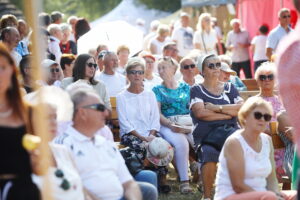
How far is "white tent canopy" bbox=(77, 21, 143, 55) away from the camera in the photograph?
39.4 ft

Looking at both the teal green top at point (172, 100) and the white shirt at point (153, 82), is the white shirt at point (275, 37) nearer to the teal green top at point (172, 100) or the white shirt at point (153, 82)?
the white shirt at point (153, 82)

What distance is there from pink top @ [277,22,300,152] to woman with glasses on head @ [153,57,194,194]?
4.70m

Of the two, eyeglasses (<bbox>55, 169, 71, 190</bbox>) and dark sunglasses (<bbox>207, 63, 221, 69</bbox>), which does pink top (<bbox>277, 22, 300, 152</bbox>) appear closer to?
eyeglasses (<bbox>55, 169, 71, 190</bbox>)

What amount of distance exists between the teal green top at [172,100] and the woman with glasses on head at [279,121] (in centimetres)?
106

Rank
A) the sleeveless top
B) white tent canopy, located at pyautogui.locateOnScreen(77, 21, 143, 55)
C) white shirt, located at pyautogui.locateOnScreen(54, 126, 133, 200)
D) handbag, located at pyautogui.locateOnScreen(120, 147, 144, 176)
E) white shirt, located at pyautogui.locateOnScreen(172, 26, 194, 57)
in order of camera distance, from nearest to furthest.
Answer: white shirt, located at pyautogui.locateOnScreen(54, 126, 133, 200) → the sleeveless top → handbag, located at pyautogui.locateOnScreen(120, 147, 144, 176) → white tent canopy, located at pyautogui.locateOnScreen(77, 21, 143, 55) → white shirt, located at pyautogui.locateOnScreen(172, 26, 194, 57)

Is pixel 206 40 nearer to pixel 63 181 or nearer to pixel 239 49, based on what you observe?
pixel 239 49

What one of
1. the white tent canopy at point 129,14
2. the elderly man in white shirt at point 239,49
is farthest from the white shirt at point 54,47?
the white tent canopy at point 129,14

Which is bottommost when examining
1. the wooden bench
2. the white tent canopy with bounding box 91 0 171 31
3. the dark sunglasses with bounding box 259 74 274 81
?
the wooden bench

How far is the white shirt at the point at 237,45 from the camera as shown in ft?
58.9

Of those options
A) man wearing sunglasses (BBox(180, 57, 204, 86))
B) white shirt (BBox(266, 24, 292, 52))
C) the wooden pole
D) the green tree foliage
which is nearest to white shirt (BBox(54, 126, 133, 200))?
the wooden pole

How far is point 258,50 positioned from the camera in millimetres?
16734

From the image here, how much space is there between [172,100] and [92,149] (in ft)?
12.0

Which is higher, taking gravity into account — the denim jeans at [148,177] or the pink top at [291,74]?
the pink top at [291,74]

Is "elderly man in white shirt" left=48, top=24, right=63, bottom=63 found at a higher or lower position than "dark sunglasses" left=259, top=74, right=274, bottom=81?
higher
